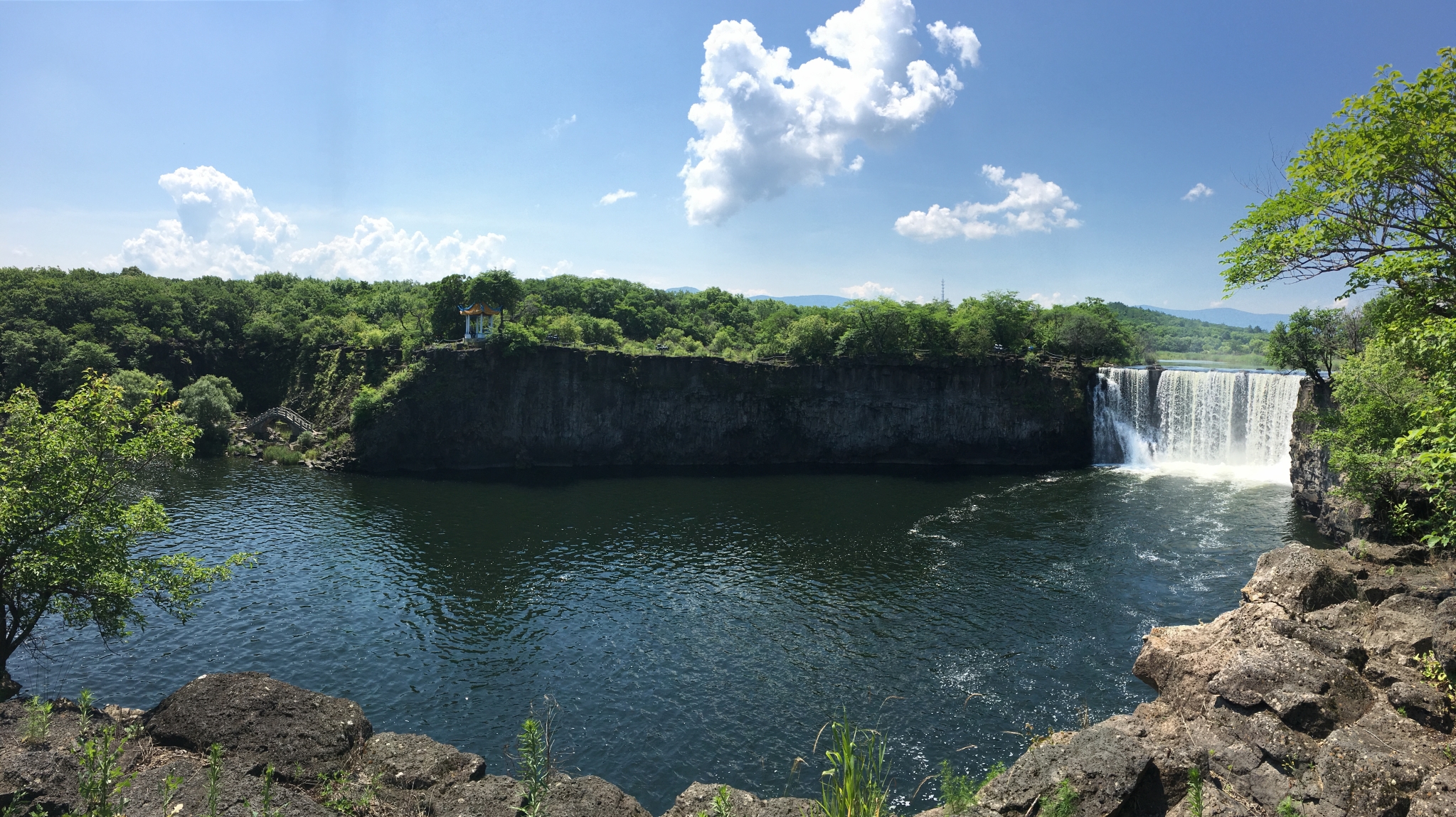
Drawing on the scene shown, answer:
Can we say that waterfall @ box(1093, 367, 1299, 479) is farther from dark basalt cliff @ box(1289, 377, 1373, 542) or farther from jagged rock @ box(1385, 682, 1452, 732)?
jagged rock @ box(1385, 682, 1452, 732)

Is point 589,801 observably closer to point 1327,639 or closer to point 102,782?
point 102,782

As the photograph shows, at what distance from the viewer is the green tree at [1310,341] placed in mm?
53969

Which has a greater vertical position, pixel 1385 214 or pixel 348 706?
pixel 1385 214

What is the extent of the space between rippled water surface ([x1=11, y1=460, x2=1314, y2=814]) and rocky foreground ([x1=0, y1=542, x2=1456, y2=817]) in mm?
5579

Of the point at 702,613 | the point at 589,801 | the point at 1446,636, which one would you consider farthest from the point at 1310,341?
the point at 589,801

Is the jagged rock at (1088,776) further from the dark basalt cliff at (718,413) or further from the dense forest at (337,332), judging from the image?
the dense forest at (337,332)

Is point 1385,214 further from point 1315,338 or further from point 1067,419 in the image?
point 1067,419

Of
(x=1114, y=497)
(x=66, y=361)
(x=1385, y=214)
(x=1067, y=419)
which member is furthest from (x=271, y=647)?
(x=1067, y=419)

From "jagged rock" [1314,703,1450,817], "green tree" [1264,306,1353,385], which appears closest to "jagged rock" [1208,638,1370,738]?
"jagged rock" [1314,703,1450,817]

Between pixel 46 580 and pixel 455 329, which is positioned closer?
pixel 46 580

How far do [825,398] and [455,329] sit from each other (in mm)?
43948

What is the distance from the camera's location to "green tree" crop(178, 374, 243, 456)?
69750mm

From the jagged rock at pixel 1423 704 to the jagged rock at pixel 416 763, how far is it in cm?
2123

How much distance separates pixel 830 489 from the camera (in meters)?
63.1
